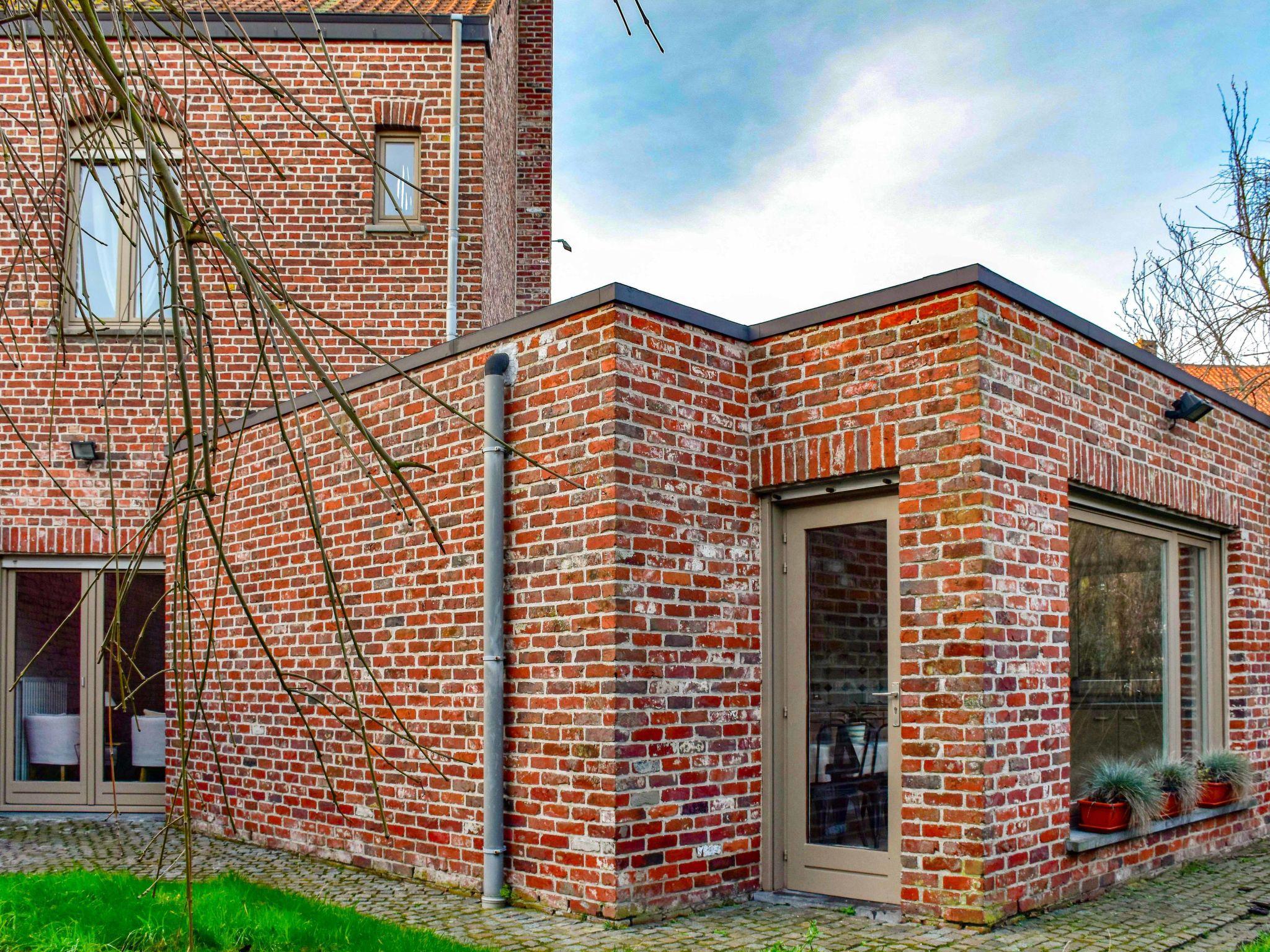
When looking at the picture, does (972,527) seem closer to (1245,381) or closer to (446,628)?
(446,628)

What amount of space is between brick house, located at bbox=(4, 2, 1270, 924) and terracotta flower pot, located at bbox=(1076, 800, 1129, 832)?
0.19 ft

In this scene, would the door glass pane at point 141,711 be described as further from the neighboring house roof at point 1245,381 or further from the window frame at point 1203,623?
the neighboring house roof at point 1245,381

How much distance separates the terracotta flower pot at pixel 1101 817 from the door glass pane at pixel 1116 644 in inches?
5.8

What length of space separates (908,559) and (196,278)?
4.04m

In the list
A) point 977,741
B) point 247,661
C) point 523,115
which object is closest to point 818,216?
point 523,115

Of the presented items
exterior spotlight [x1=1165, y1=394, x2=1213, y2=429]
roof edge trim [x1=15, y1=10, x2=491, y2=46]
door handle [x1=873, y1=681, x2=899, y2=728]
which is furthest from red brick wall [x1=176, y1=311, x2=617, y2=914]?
roof edge trim [x1=15, y1=10, x2=491, y2=46]

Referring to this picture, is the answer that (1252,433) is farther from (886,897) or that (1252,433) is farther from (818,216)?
(818,216)

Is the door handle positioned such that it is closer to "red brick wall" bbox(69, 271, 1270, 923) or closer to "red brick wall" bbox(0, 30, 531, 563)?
"red brick wall" bbox(69, 271, 1270, 923)

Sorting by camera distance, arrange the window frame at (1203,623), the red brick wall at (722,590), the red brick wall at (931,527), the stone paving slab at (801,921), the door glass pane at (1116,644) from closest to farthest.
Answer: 1. the stone paving slab at (801,921)
2. the red brick wall at (931,527)
3. the red brick wall at (722,590)
4. the door glass pane at (1116,644)
5. the window frame at (1203,623)

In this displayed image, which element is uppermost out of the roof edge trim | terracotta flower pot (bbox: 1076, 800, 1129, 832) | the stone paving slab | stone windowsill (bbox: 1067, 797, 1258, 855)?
the roof edge trim

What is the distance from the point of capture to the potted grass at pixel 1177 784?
6746 millimetres

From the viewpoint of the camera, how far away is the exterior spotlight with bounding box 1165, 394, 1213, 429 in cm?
699

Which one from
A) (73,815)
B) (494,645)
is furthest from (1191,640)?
(73,815)

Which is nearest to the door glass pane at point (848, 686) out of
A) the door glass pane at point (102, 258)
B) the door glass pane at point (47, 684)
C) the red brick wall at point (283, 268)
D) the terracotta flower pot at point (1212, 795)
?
the terracotta flower pot at point (1212, 795)
